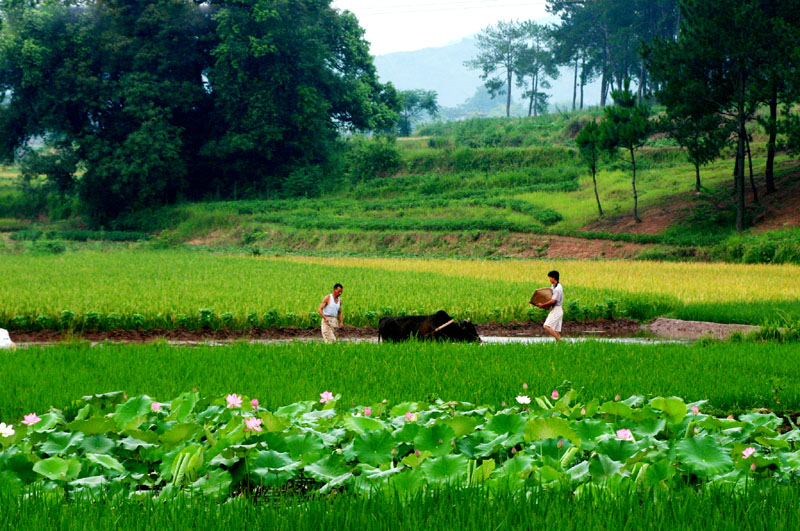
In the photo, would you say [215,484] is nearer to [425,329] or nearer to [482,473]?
[482,473]

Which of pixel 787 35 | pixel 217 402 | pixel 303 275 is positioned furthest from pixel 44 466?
pixel 787 35

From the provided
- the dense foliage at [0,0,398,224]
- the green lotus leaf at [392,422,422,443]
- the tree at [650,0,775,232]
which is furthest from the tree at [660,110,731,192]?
the green lotus leaf at [392,422,422,443]

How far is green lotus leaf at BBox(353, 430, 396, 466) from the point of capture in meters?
3.89

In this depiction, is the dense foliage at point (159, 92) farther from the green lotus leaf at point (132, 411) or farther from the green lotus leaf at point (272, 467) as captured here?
the green lotus leaf at point (272, 467)

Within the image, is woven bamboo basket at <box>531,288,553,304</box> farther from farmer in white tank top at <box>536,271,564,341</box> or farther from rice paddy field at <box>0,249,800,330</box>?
rice paddy field at <box>0,249,800,330</box>

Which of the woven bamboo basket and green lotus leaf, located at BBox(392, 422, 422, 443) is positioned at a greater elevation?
green lotus leaf, located at BBox(392, 422, 422, 443)

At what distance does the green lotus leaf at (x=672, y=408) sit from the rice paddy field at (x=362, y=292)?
8.75 m

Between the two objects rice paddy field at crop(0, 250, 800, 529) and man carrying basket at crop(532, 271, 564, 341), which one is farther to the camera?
man carrying basket at crop(532, 271, 564, 341)

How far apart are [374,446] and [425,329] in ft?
25.0

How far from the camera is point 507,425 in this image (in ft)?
14.5

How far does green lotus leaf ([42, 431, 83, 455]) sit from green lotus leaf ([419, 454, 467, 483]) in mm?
2021

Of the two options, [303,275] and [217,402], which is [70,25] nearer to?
[303,275]

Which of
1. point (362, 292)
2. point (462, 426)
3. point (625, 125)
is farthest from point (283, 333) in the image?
point (625, 125)

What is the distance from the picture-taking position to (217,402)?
516cm
